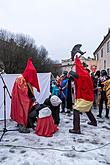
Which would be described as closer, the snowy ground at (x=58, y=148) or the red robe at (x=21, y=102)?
the snowy ground at (x=58, y=148)

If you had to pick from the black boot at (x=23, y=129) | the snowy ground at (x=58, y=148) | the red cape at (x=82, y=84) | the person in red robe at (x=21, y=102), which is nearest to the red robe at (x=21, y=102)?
the person in red robe at (x=21, y=102)

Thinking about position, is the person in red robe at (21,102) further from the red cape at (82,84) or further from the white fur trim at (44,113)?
the red cape at (82,84)

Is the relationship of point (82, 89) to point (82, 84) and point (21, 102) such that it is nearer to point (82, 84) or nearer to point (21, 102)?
point (82, 84)

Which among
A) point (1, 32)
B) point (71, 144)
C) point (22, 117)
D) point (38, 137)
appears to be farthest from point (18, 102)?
point (1, 32)

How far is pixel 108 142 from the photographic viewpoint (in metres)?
5.16

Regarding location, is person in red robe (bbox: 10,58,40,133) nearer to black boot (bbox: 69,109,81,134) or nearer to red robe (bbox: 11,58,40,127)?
red robe (bbox: 11,58,40,127)

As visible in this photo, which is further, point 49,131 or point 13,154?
point 49,131

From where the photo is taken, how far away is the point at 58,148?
15.2 ft

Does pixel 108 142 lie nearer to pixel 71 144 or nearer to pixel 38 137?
pixel 71 144

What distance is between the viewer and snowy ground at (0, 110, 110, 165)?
4.02 metres

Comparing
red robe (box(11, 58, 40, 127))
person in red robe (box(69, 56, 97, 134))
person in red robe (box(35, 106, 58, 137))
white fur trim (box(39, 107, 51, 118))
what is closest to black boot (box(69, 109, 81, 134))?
person in red robe (box(69, 56, 97, 134))

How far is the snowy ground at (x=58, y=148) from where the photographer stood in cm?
402

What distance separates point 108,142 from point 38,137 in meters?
1.60

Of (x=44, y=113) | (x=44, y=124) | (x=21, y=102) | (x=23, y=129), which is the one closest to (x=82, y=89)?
(x=44, y=113)
